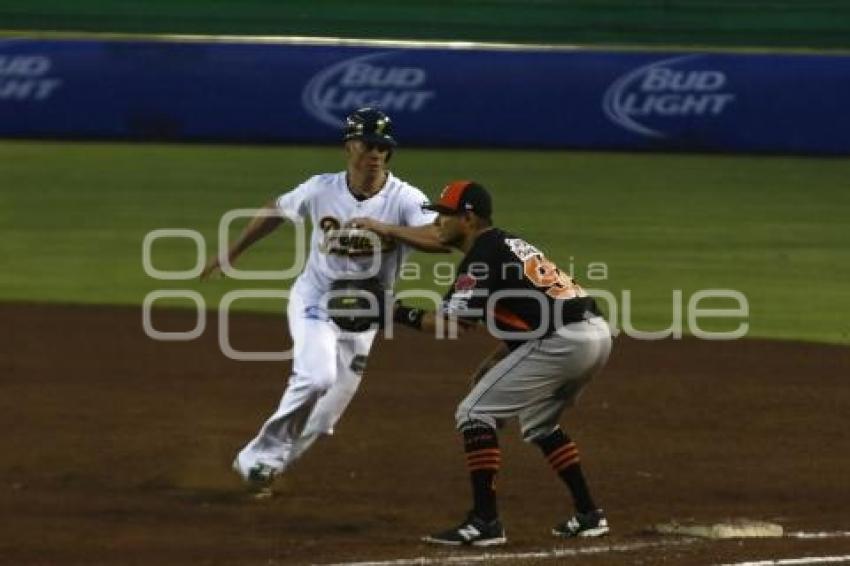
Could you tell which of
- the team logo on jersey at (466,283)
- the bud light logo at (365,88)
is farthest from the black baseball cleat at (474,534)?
the bud light logo at (365,88)

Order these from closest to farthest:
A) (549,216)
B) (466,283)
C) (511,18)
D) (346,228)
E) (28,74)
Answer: (466,283) → (346,228) → (549,216) → (28,74) → (511,18)

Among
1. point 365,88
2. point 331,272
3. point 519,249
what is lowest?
point 519,249

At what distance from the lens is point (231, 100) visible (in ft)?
76.6

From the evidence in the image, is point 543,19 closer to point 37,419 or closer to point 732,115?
point 732,115

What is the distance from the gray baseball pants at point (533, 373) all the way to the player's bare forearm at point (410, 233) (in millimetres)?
815

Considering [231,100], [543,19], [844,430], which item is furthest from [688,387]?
[543,19]

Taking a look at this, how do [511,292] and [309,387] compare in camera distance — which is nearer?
[511,292]

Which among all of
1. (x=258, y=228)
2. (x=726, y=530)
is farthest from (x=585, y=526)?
(x=258, y=228)

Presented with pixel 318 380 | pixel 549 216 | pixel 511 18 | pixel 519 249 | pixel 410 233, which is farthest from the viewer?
pixel 511 18

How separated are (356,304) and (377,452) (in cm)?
141

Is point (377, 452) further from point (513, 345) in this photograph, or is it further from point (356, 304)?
point (513, 345)

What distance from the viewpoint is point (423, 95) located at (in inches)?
918

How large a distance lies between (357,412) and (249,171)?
1119 cm

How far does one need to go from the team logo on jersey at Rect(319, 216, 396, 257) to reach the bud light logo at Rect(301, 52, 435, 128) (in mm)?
14397
